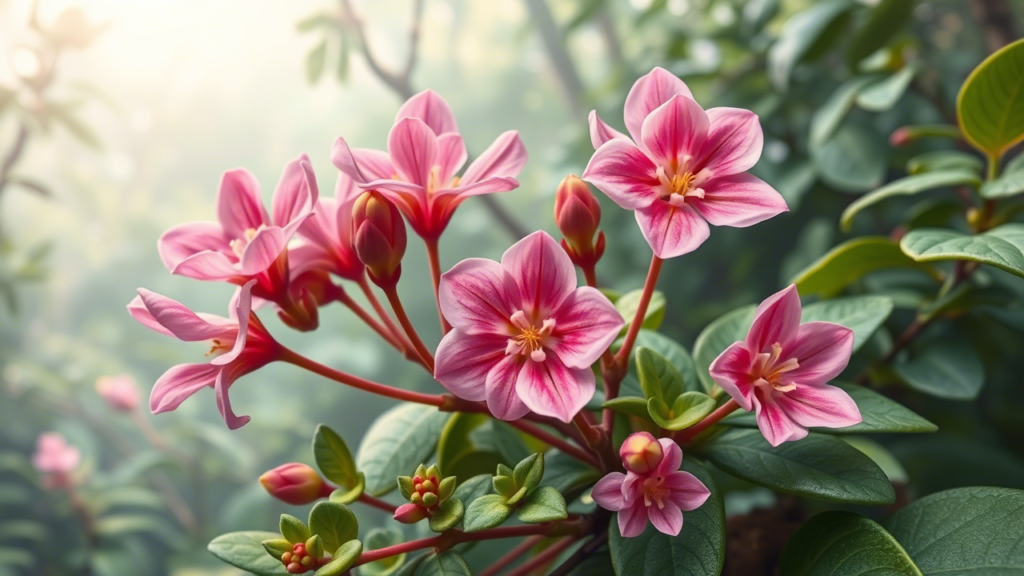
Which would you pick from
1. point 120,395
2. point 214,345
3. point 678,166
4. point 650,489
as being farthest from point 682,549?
point 120,395

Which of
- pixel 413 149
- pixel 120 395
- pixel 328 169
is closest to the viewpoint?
pixel 413 149

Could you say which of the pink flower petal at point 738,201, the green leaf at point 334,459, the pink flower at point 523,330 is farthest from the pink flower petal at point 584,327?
the green leaf at point 334,459

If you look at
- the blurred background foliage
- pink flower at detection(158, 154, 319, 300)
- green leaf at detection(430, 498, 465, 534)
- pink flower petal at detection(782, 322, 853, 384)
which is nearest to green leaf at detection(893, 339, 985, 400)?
the blurred background foliage

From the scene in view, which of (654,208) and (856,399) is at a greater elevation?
(654,208)

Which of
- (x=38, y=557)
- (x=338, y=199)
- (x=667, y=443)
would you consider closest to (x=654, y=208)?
(x=667, y=443)

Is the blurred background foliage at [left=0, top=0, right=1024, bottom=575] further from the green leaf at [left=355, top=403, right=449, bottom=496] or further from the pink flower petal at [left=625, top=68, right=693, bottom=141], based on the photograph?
the pink flower petal at [left=625, top=68, right=693, bottom=141]

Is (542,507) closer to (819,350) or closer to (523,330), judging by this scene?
(523,330)

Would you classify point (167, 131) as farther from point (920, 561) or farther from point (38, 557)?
point (920, 561)
